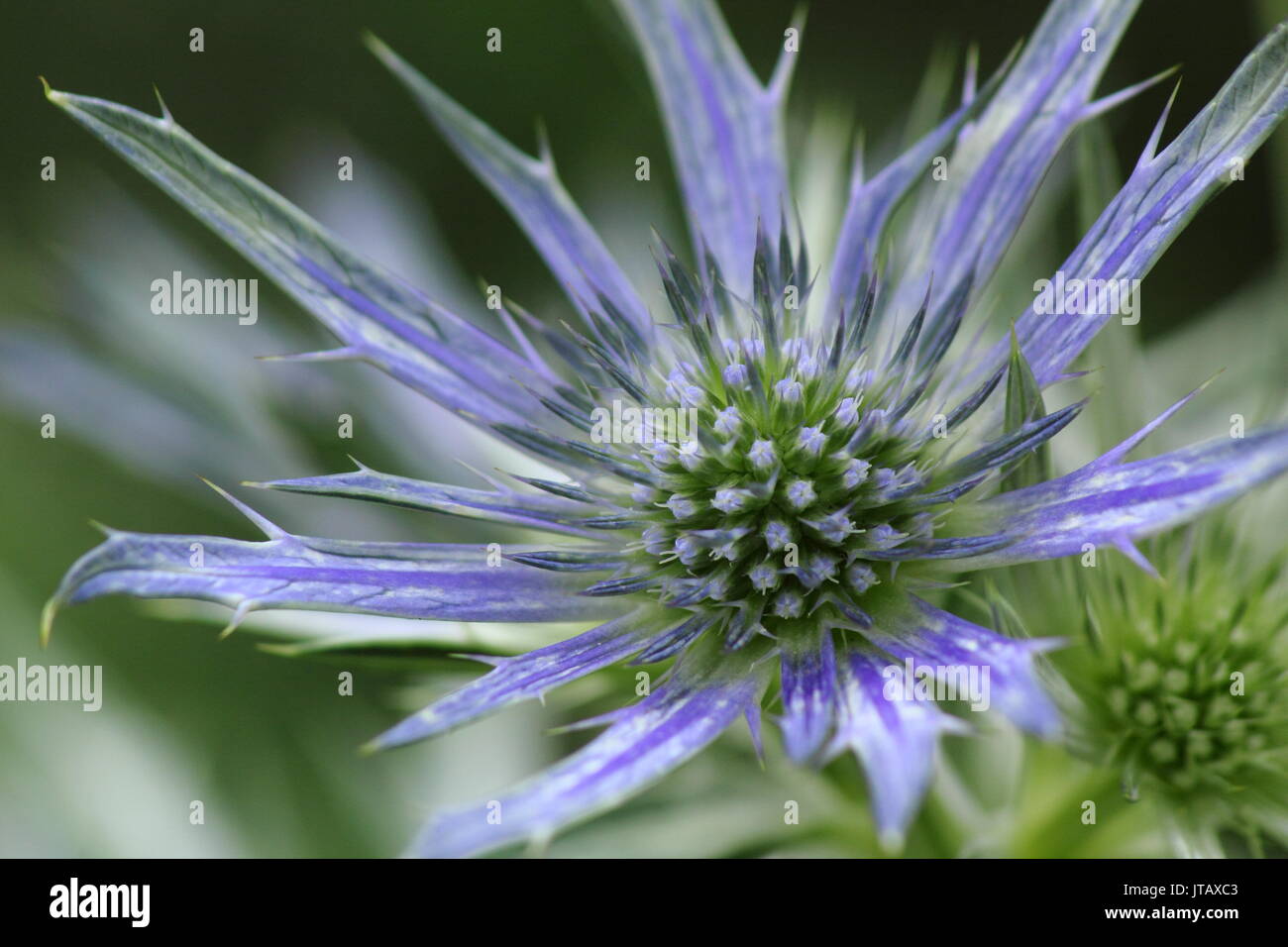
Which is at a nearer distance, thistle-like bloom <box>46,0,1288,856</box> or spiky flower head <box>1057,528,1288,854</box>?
thistle-like bloom <box>46,0,1288,856</box>

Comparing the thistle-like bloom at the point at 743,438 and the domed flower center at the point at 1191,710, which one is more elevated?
the thistle-like bloom at the point at 743,438

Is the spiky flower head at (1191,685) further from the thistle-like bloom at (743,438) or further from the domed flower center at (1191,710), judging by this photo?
the thistle-like bloom at (743,438)

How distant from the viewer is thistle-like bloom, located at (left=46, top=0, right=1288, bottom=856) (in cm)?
71

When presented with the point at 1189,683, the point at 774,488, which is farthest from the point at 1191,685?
the point at 774,488

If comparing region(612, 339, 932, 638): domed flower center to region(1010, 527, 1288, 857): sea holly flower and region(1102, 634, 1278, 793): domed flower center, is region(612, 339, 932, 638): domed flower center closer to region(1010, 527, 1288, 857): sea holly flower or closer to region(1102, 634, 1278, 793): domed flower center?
region(1010, 527, 1288, 857): sea holly flower

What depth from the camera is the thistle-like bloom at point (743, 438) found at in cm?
71

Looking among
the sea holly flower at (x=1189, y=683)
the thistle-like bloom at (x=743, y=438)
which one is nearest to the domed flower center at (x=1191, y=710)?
the sea holly flower at (x=1189, y=683)

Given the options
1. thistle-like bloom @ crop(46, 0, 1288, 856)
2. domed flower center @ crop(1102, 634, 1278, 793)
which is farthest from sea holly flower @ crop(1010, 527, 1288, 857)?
thistle-like bloom @ crop(46, 0, 1288, 856)

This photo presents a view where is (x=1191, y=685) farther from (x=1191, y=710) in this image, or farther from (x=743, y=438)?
(x=743, y=438)

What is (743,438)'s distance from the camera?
0.91m

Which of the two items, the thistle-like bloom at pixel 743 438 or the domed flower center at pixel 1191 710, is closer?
the thistle-like bloom at pixel 743 438

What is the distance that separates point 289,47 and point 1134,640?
169cm

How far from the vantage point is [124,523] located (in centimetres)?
176
